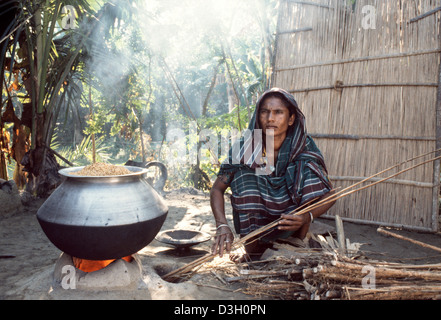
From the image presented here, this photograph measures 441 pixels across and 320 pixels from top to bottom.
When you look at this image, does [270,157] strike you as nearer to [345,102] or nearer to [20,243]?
[345,102]

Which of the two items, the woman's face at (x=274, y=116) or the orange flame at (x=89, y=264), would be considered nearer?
the orange flame at (x=89, y=264)

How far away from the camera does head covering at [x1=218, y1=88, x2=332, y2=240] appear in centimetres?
249

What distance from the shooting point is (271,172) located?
8.54 feet

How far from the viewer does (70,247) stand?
5.95ft

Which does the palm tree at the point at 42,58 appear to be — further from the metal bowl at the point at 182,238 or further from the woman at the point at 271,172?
the woman at the point at 271,172

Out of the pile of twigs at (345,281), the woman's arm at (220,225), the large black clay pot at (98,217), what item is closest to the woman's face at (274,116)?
the woman's arm at (220,225)

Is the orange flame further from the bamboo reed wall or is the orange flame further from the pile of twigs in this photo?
the bamboo reed wall

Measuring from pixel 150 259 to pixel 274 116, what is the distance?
1.51 meters

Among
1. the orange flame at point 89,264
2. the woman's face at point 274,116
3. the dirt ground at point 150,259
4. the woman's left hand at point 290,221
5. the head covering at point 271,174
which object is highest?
the woman's face at point 274,116

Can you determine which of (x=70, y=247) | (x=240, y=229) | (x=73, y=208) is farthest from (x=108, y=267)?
(x=240, y=229)

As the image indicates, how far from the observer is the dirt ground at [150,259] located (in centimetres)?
189

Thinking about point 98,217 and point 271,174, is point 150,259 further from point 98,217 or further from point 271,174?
point 271,174

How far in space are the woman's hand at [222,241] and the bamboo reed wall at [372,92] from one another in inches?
102
